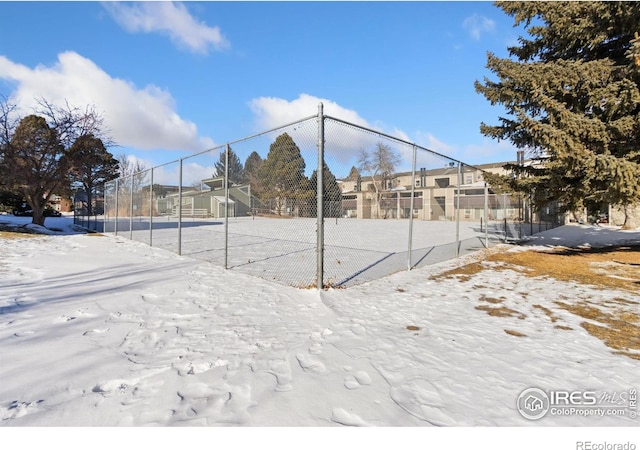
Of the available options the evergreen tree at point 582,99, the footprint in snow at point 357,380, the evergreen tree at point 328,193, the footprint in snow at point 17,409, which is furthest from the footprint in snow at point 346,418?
the evergreen tree at point 582,99

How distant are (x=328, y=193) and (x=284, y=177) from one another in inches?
38.8

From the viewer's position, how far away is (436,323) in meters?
3.21

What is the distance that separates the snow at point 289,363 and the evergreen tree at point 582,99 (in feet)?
12.0

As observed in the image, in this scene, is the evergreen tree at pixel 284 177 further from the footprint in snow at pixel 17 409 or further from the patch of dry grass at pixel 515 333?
the footprint in snow at pixel 17 409

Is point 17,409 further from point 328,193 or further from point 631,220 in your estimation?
point 631,220

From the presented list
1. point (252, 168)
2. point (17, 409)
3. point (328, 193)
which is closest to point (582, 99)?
point (328, 193)

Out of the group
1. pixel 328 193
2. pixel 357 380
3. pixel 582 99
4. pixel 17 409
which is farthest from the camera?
pixel 582 99

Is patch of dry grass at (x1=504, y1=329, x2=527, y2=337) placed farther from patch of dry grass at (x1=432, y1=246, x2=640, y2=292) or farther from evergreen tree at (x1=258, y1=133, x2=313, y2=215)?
evergreen tree at (x1=258, y1=133, x2=313, y2=215)

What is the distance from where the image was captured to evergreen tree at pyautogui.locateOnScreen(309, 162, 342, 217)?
A: 14.7ft

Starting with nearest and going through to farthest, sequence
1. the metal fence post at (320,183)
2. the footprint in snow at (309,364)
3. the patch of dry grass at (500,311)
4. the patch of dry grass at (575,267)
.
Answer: the footprint in snow at (309,364) → the patch of dry grass at (500,311) → the metal fence post at (320,183) → the patch of dry grass at (575,267)

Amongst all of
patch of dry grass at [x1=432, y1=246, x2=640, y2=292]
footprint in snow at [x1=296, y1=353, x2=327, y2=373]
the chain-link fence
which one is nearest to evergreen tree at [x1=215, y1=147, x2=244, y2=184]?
the chain-link fence

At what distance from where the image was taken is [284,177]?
5.35 metres

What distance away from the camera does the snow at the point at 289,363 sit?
1623 mm
